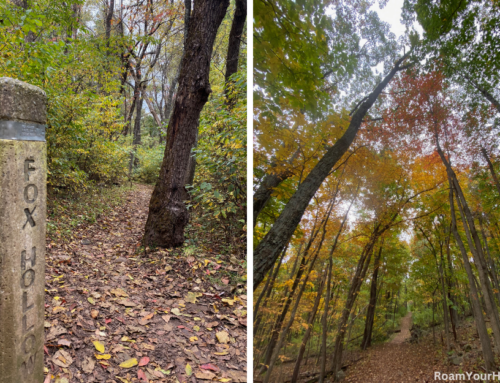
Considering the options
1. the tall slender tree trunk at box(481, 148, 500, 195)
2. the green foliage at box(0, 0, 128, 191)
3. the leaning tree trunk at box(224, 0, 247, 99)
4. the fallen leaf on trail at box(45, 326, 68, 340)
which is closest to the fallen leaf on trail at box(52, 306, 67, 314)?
the fallen leaf on trail at box(45, 326, 68, 340)

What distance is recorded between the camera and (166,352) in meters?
2.58

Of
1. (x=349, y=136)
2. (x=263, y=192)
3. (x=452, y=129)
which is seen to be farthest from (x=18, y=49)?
(x=452, y=129)

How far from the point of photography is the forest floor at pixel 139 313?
2.36 metres

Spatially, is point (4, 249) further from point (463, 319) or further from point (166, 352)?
point (463, 319)

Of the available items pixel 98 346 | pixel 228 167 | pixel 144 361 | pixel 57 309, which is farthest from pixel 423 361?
pixel 57 309

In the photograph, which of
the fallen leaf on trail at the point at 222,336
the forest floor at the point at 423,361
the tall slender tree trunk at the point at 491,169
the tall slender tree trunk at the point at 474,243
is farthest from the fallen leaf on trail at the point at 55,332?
the tall slender tree trunk at the point at 491,169

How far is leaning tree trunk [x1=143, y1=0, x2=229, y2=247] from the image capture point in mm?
4215

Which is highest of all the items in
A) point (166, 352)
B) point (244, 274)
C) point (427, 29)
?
point (427, 29)

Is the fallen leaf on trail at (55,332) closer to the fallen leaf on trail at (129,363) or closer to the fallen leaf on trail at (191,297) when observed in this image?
the fallen leaf on trail at (129,363)

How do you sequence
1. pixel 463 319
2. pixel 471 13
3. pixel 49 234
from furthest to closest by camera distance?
pixel 49 234, pixel 463 319, pixel 471 13

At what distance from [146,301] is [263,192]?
6.32ft

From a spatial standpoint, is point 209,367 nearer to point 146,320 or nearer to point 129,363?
point 129,363

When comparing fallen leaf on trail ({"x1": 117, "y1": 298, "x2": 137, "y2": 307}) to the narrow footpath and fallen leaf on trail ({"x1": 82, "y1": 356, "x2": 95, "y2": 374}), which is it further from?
the narrow footpath

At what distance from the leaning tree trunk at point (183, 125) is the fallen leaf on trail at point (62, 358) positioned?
205cm
